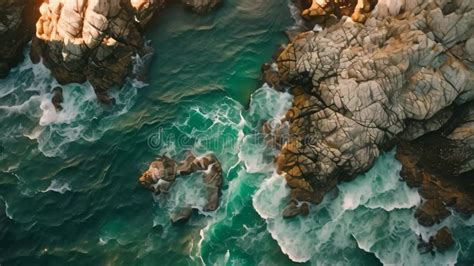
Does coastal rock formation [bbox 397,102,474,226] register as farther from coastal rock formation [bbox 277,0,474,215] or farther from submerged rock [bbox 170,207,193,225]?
submerged rock [bbox 170,207,193,225]

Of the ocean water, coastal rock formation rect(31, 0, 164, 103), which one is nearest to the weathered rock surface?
the ocean water

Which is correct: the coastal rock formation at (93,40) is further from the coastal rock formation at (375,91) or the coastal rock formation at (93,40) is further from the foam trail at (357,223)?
the foam trail at (357,223)

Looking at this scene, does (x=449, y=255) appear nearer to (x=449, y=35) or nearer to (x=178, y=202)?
(x=449, y=35)

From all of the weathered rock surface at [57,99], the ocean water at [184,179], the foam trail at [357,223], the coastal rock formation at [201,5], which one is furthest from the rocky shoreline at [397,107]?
the weathered rock surface at [57,99]

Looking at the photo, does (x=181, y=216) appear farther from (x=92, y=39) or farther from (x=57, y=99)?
(x=92, y=39)

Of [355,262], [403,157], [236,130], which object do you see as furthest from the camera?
[236,130]

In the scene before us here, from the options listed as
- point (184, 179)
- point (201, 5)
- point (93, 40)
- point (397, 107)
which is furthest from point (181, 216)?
point (201, 5)

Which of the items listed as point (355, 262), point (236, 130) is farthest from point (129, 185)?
point (355, 262)
